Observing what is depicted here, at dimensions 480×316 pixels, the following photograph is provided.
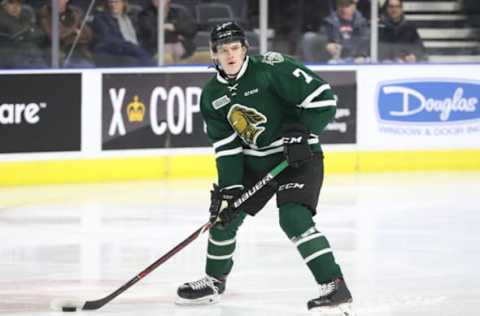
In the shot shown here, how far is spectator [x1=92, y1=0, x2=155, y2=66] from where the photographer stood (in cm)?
1001

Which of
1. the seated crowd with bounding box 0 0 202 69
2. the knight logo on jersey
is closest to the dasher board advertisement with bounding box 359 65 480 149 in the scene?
the seated crowd with bounding box 0 0 202 69

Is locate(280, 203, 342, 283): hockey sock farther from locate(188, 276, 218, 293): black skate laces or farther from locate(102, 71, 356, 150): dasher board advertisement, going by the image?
locate(102, 71, 356, 150): dasher board advertisement

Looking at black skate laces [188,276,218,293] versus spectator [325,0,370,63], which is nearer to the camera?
black skate laces [188,276,218,293]

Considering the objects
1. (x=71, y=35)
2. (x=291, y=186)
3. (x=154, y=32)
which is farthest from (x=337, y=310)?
(x=154, y=32)

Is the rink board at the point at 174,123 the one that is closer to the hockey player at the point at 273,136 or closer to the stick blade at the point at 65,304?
the stick blade at the point at 65,304

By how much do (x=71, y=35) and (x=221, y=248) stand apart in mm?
4759

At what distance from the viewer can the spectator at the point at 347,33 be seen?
10.9 meters

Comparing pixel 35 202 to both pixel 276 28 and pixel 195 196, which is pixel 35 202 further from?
pixel 276 28

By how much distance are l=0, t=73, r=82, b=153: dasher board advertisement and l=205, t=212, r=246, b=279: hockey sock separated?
13.7 ft

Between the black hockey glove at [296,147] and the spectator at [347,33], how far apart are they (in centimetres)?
594

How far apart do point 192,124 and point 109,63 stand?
73 centimetres

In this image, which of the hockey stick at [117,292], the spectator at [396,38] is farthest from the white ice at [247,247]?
the spectator at [396,38]

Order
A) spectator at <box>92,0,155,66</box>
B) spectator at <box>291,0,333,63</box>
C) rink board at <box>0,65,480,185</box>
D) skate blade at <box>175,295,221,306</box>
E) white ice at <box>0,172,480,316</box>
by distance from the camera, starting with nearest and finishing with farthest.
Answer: skate blade at <box>175,295,221,306</box> → white ice at <box>0,172,480,316</box> → rink board at <box>0,65,480,185</box> → spectator at <box>92,0,155,66</box> → spectator at <box>291,0,333,63</box>

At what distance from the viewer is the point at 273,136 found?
5148mm
